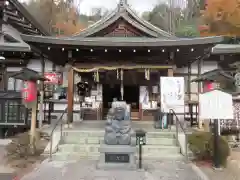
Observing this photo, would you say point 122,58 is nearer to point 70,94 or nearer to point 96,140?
point 70,94

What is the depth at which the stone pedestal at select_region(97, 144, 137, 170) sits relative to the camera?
8266 mm

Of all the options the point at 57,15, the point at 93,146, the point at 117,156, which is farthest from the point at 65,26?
the point at 117,156

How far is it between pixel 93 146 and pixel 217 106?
15.8 feet

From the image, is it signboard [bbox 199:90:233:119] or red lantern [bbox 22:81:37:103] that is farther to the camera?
red lantern [bbox 22:81:37:103]

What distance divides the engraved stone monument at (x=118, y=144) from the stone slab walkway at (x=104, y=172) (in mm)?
334

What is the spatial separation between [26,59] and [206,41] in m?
11.0

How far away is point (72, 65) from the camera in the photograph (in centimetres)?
1322

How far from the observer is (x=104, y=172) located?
7910mm

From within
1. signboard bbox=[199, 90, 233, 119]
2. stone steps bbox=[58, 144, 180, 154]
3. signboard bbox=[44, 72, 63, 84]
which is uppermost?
signboard bbox=[44, 72, 63, 84]

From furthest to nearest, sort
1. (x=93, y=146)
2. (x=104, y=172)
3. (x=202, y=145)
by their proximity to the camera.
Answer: (x=93, y=146) → (x=202, y=145) → (x=104, y=172)

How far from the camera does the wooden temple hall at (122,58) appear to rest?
11875mm

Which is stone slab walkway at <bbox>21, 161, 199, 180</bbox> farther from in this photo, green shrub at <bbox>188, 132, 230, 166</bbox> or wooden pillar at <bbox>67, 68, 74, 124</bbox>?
wooden pillar at <bbox>67, 68, 74, 124</bbox>

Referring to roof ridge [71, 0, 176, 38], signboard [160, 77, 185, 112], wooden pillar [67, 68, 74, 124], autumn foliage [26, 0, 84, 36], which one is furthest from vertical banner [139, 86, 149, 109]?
autumn foliage [26, 0, 84, 36]

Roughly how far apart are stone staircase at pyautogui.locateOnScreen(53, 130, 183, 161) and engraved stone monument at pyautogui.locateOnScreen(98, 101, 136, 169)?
126cm
